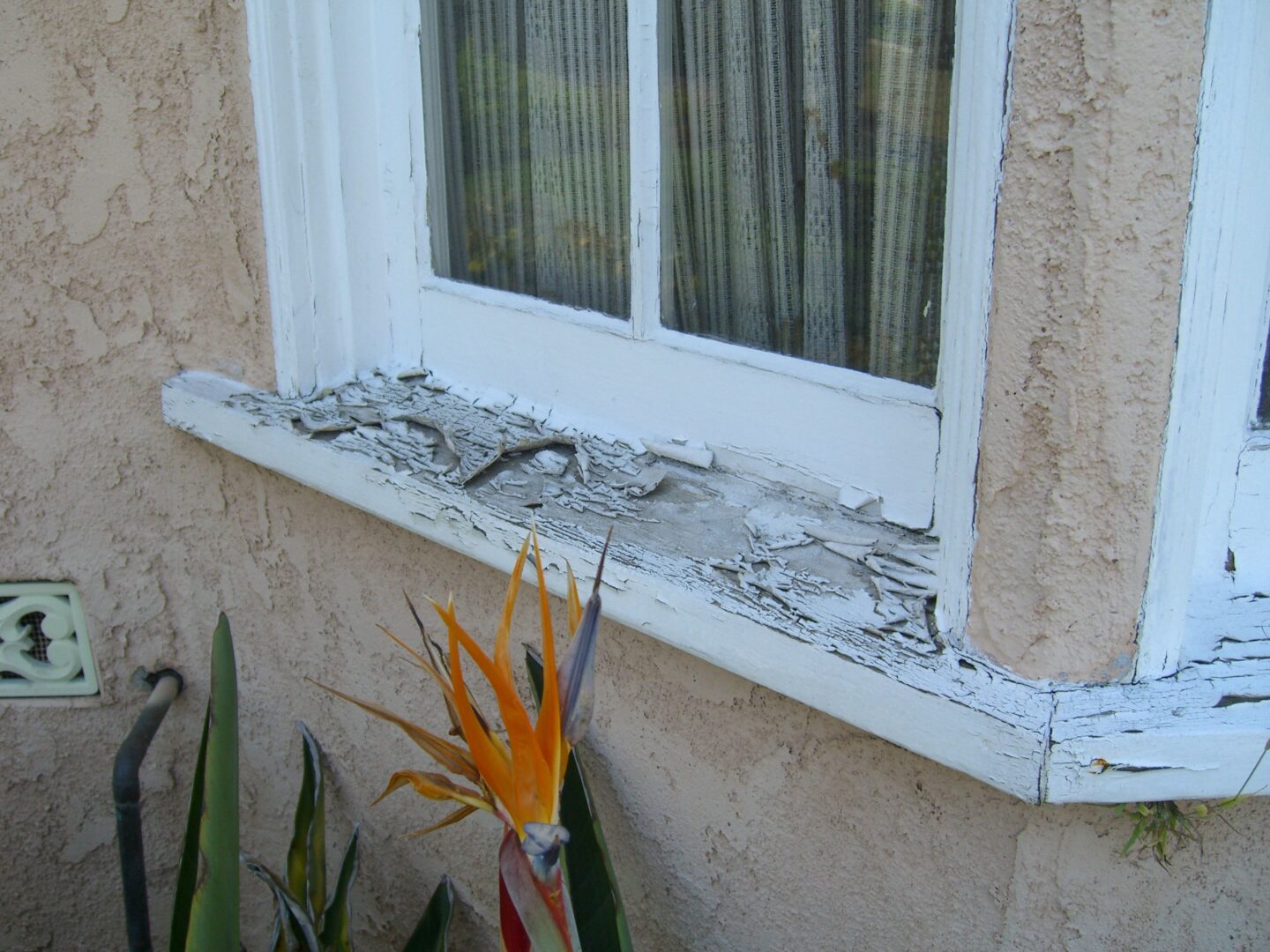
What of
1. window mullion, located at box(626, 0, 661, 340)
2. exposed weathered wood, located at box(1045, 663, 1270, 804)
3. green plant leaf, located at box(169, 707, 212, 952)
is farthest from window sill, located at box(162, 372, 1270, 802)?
green plant leaf, located at box(169, 707, 212, 952)

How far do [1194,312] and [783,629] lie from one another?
443mm

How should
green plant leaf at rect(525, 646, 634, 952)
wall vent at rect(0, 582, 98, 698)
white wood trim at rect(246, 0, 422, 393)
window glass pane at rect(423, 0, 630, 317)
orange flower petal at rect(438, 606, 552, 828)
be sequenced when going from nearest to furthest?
orange flower petal at rect(438, 606, 552, 828)
green plant leaf at rect(525, 646, 634, 952)
window glass pane at rect(423, 0, 630, 317)
white wood trim at rect(246, 0, 422, 393)
wall vent at rect(0, 582, 98, 698)

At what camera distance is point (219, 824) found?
4.64ft

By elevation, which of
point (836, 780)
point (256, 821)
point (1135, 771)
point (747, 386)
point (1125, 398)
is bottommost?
point (256, 821)

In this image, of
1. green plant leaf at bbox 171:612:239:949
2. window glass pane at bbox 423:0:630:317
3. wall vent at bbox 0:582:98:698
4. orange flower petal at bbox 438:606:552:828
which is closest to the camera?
orange flower petal at bbox 438:606:552:828

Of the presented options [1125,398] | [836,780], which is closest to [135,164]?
[836,780]

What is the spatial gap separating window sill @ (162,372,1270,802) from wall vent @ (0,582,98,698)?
42 cm

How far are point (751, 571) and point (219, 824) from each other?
74cm

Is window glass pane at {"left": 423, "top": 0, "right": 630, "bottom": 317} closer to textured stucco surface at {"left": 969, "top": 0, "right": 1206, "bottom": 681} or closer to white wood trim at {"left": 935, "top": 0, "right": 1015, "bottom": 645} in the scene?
white wood trim at {"left": 935, "top": 0, "right": 1015, "bottom": 645}

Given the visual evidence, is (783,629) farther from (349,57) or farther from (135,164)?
(135,164)

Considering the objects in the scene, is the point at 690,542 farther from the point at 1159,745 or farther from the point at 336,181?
the point at 336,181

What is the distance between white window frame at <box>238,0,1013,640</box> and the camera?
1.24 metres

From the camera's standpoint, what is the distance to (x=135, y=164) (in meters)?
1.76

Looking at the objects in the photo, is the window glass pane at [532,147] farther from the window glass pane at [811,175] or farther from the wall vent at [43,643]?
the wall vent at [43,643]
